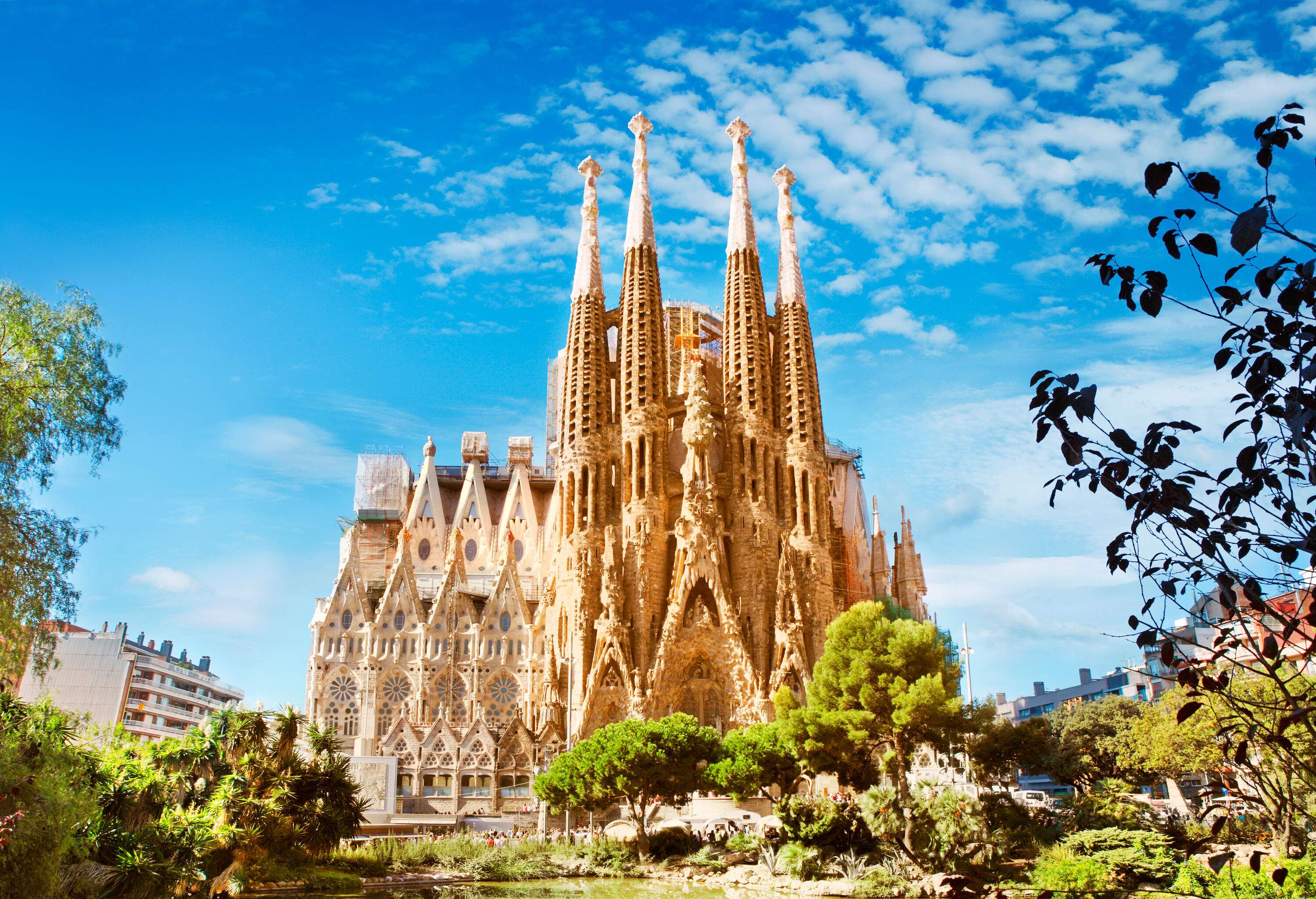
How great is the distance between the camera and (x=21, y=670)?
14.8 meters

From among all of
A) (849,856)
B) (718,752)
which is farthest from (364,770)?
(849,856)

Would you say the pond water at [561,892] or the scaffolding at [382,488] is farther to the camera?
the scaffolding at [382,488]

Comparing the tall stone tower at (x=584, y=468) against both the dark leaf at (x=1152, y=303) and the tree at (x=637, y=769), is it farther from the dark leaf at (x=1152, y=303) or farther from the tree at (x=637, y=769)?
the dark leaf at (x=1152, y=303)

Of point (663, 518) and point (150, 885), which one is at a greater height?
point (663, 518)

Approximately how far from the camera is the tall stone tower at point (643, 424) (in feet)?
148

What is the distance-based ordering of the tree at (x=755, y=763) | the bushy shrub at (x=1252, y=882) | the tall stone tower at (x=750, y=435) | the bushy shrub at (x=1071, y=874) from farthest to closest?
the tall stone tower at (x=750, y=435), the tree at (x=755, y=763), the bushy shrub at (x=1071, y=874), the bushy shrub at (x=1252, y=882)

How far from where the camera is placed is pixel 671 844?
97.0 feet

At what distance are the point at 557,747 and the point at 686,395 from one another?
17531 millimetres

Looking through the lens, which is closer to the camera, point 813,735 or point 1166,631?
point 1166,631

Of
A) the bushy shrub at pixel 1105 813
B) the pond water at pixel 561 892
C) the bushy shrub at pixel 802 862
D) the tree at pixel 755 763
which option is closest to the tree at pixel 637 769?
the tree at pixel 755 763

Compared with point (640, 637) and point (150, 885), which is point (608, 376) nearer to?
point (640, 637)

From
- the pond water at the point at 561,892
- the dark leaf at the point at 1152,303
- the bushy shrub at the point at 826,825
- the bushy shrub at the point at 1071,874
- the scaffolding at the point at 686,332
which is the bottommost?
the pond water at the point at 561,892

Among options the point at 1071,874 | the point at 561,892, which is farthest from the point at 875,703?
the point at 1071,874

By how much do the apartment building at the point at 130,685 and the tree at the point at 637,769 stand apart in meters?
21.2
